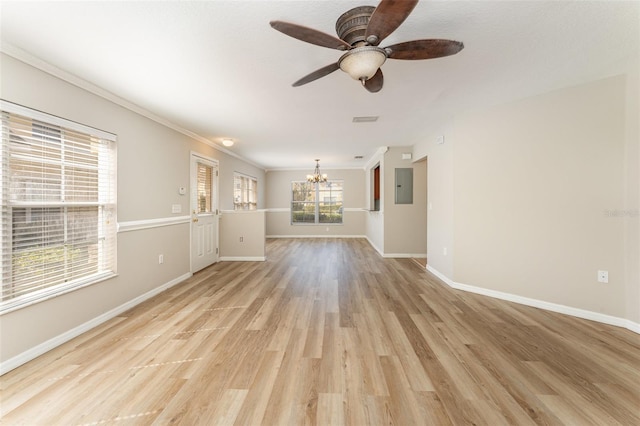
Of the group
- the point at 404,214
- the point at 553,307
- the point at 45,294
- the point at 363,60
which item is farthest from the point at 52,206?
the point at 404,214

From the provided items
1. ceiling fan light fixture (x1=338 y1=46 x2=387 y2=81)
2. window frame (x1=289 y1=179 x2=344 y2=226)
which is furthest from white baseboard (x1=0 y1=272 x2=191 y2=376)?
window frame (x1=289 y1=179 x2=344 y2=226)

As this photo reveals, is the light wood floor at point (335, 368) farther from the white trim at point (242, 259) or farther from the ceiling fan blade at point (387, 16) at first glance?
the white trim at point (242, 259)

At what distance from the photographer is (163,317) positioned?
9.18ft

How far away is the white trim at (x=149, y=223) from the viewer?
3.03 meters

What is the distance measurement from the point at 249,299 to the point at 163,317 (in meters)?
0.95

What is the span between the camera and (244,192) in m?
7.27

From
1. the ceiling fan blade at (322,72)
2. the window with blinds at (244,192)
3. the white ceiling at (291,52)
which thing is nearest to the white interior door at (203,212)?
the window with blinds at (244,192)

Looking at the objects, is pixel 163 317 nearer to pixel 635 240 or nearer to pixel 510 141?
pixel 510 141

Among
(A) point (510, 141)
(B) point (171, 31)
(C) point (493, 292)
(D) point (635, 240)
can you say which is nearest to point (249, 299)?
(B) point (171, 31)

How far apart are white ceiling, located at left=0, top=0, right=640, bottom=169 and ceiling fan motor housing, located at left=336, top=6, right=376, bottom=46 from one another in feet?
0.25

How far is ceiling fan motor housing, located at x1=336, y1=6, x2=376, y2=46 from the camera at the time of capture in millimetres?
1594

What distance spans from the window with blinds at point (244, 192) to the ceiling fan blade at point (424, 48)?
5451 mm

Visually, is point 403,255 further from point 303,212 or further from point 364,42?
point 364,42

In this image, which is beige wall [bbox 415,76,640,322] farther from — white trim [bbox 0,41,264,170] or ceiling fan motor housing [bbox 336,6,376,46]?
white trim [bbox 0,41,264,170]
